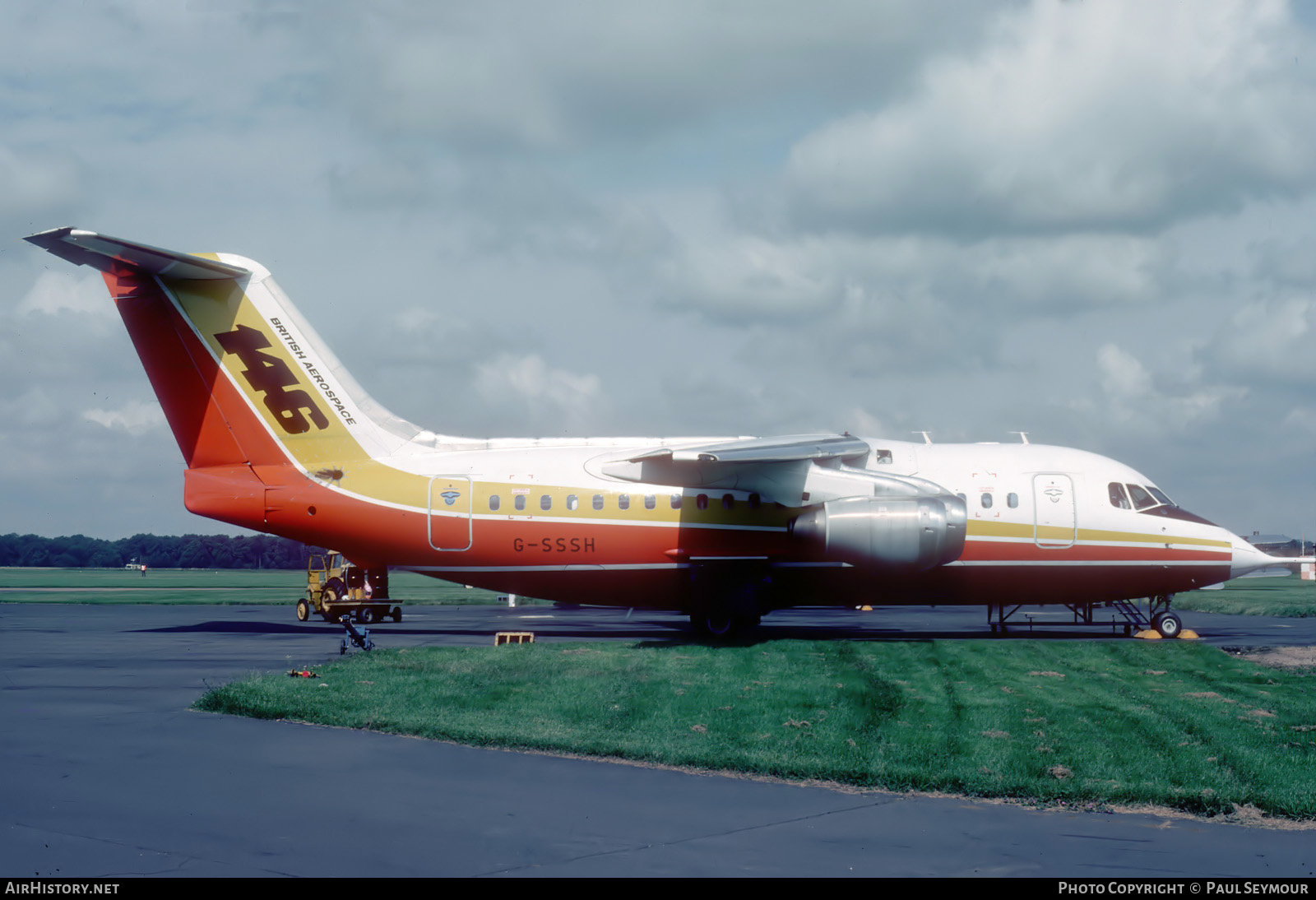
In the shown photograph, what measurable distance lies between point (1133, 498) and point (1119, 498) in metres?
0.38

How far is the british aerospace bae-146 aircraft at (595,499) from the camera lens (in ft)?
78.3

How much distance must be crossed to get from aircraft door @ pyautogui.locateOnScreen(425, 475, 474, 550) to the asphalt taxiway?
10.8 m

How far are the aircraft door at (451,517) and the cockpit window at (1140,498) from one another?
1538 cm

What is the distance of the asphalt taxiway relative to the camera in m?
7.04

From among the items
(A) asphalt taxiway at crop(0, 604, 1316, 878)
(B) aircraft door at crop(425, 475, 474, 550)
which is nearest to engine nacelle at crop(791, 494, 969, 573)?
(B) aircraft door at crop(425, 475, 474, 550)

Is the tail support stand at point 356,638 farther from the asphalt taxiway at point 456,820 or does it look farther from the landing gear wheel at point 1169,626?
the landing gear wheel at point 1169,626

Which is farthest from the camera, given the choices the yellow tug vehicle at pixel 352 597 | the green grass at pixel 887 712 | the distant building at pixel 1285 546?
the distant building at pixel 1285 546

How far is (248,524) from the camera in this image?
82.2ft

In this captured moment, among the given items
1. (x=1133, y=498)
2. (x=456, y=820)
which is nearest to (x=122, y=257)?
(x=456, y=820)

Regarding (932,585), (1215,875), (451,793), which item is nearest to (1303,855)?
(1215,875)

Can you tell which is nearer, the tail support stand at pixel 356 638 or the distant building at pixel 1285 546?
the tail support stand at pixel 356 638

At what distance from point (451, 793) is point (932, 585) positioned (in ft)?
56.4

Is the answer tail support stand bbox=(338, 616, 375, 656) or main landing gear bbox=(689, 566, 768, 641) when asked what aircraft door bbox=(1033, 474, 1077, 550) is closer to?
main landing gear bbox=(689, 566, 768, 641)

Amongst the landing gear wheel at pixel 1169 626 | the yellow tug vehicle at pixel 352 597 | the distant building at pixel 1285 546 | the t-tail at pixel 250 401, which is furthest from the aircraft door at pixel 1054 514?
the distant building at pixel 1285 546
